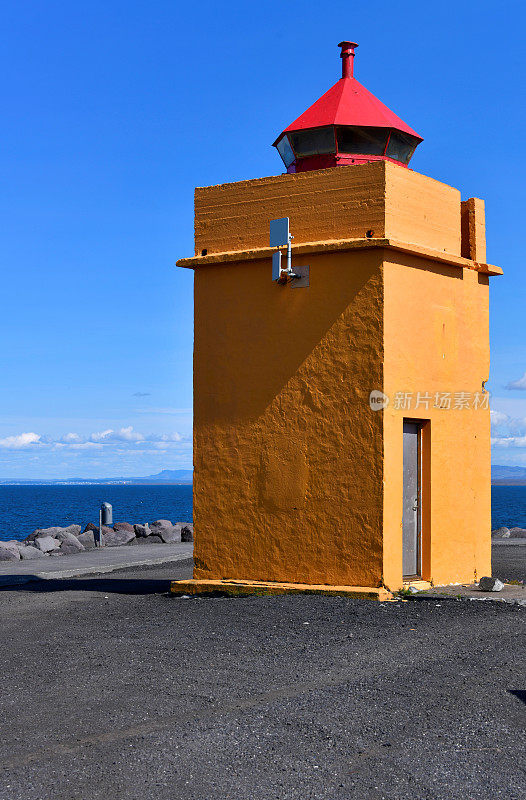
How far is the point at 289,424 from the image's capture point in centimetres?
1084

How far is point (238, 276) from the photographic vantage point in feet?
37.6

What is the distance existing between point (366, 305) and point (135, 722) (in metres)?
6.17

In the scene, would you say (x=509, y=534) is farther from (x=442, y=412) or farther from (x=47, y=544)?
(x=442, y=412)

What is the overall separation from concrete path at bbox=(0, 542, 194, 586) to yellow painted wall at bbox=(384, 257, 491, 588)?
746cm

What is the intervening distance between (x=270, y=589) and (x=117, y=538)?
15561 mm

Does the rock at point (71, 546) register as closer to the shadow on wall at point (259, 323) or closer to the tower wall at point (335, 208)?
the shadow on wall at point (259, 323)

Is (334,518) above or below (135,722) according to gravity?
above

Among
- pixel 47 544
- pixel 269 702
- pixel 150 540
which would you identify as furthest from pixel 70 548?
pixel 269 702

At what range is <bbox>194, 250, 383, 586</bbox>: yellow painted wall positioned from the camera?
10297mm

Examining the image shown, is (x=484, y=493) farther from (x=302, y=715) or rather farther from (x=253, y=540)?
(x=302, y=715)

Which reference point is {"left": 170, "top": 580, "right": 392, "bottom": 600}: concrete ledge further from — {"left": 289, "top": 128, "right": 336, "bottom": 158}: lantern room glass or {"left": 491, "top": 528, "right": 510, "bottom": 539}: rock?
{"left": 491, "top": 528, "right": 510, "bottom": 539}: rock

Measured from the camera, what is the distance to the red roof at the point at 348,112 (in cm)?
1123

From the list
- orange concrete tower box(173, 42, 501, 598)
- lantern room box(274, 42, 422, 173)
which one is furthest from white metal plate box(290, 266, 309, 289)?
lantern room box(274, 42, 422, 173)

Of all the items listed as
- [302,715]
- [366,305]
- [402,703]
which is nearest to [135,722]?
[302,715]
